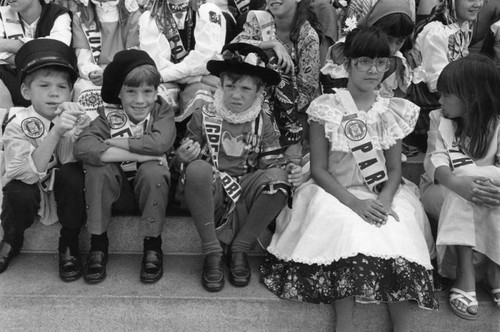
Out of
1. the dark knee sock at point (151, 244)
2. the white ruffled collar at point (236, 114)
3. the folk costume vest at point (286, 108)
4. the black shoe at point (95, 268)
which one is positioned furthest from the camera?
the folk costume vest at point (286, 108)

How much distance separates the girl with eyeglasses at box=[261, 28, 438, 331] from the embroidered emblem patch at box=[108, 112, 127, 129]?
96 cm

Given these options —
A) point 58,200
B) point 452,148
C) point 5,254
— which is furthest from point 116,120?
point 452,148

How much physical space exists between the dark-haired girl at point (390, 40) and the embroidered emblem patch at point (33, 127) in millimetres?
1546

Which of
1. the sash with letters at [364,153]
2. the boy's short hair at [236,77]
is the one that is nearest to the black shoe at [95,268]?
the boy's short hair at [236,77]

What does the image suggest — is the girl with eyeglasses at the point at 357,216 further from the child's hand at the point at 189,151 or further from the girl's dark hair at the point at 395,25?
the child's hand at the point at 189,151

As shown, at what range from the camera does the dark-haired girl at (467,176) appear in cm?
260

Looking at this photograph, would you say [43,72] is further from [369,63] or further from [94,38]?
[369,63]

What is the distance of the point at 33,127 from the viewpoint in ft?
9.02

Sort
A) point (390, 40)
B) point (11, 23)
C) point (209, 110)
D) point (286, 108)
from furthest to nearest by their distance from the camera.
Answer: point (11, 23) < point (286, 108) < point (390, 40) < point (209, 110)

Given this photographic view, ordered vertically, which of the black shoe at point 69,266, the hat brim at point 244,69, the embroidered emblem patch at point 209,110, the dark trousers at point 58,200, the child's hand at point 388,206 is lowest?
the black shoe at point 69,266

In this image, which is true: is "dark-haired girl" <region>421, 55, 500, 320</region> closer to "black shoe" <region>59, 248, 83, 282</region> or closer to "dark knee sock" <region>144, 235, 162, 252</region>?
"dark knee sock" <region>144, 235, 162, 252</region>

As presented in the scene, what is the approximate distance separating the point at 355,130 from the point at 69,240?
1551 millimetres

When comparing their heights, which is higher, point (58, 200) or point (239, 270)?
point (58, 200)

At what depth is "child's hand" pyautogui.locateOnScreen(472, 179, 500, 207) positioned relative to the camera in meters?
2.55
